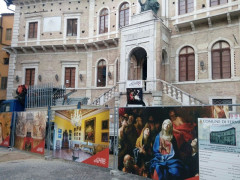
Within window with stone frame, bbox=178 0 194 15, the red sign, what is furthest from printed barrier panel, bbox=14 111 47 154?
window with stone frame, bbox=178 0 194 15

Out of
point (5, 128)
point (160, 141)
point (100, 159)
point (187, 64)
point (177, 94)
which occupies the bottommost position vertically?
point (100, 159)

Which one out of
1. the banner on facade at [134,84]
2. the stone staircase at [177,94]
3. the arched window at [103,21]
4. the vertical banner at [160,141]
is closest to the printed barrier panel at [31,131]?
the vertical banner at [160,141]

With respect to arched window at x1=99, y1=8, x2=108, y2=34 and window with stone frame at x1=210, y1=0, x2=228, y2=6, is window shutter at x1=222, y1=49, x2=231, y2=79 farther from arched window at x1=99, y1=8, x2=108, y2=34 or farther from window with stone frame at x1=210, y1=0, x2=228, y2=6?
arched window at x1=99, y1=8, x2=108, y2=34

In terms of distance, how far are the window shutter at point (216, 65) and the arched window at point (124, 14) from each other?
7.89m

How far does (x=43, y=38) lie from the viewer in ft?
74.0

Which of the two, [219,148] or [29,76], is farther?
[29,76]

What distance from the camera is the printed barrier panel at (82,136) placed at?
789 centimetres

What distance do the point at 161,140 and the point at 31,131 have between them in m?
7.47

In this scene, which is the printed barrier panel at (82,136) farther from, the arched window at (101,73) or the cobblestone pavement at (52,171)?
the arched window at (101,73)

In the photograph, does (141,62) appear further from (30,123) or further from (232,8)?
(30,123)

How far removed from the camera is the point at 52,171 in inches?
312

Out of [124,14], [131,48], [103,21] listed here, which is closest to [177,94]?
[131,48]

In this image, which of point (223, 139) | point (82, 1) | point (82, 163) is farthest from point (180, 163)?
point (82, 1)

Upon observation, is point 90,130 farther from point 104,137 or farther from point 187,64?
point 187,64
